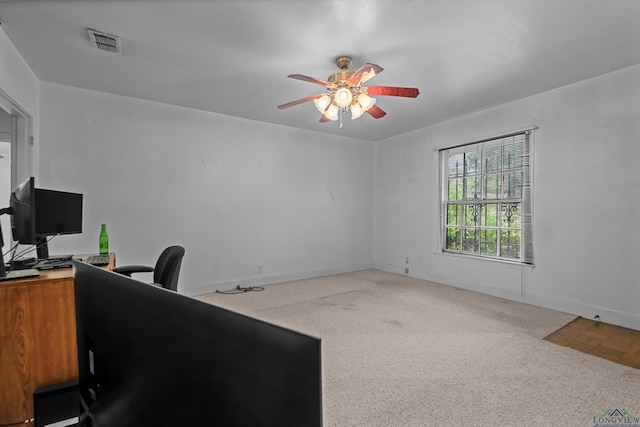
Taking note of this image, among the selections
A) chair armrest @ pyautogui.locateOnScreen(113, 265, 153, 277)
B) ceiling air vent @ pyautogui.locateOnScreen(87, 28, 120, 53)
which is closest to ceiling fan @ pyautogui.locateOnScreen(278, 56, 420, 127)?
ceiling air vent @ pyautogui.locateOnScreen(87, 28, 120, 53)

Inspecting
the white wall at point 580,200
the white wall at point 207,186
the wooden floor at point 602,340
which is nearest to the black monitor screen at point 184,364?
the wooden floor at point 602,340

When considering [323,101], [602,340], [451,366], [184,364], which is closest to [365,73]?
[323,101]

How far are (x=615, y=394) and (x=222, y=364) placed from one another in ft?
9.20

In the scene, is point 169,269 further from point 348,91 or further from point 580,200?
point 580,200

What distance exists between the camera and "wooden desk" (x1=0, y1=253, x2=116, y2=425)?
5.28ft

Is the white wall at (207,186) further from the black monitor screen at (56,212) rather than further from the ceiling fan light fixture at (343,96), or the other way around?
the ceiling fan light fixture at (343,96)

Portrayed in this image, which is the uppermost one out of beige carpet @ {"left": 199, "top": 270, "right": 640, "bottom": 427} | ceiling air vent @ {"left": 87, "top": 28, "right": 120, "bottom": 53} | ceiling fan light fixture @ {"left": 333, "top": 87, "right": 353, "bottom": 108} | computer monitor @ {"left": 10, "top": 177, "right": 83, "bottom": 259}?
ceiling air vent @ {"left": 87, "top": 28, "right": 120, "bottom": 53}

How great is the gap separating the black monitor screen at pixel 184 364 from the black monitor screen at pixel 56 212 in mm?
2328

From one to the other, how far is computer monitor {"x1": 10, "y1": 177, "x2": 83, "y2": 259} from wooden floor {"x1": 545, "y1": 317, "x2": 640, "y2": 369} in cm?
413

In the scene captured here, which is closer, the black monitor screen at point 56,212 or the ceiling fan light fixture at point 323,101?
the black monitor screen at point 56,212

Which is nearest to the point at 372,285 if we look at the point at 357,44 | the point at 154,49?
the point at 357,44

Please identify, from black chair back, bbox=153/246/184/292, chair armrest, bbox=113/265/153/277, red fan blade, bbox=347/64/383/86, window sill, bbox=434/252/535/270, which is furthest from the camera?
window sill, bbox=434/252/535/270

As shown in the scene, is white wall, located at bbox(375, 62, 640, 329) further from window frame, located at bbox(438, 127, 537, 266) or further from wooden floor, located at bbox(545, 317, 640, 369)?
wooden floor, located at bbox(545, 317, 640, 369)

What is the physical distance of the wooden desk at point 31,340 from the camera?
5.28 ft
